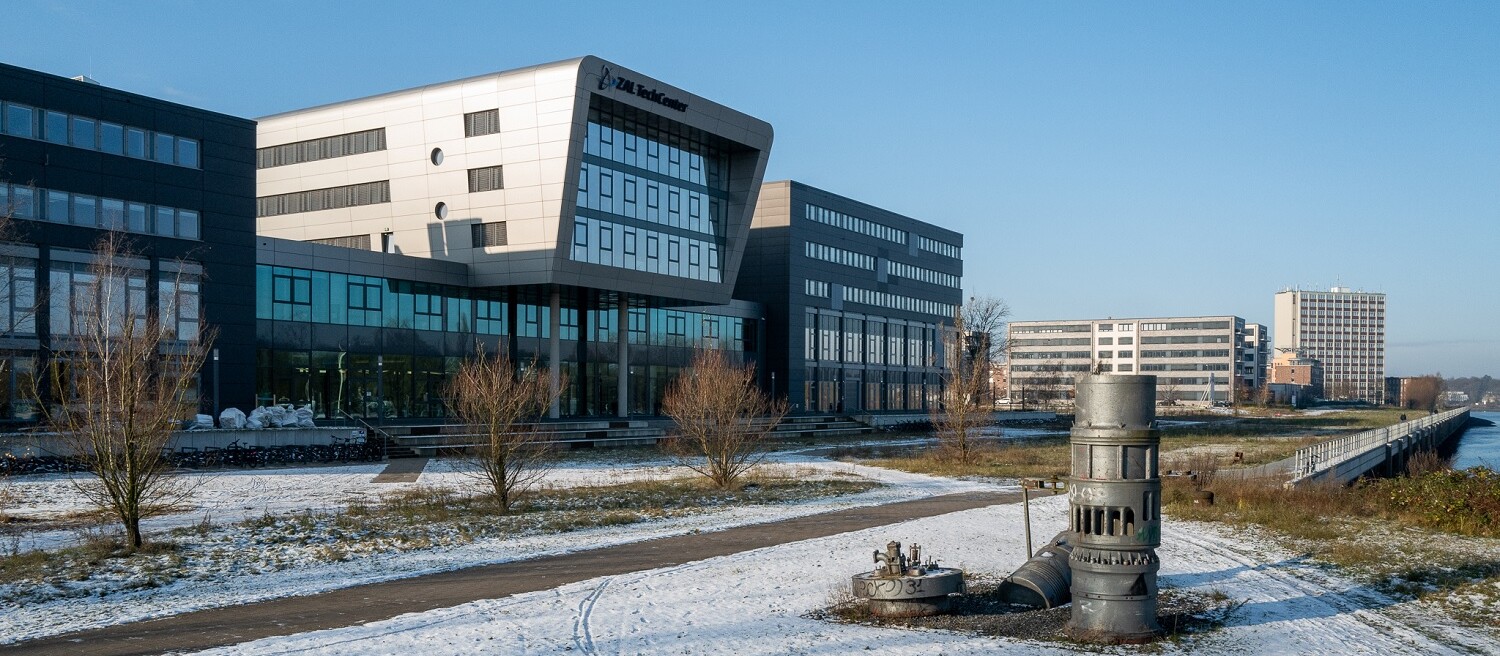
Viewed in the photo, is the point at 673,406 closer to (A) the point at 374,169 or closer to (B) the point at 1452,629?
(B) the point at 1452,629

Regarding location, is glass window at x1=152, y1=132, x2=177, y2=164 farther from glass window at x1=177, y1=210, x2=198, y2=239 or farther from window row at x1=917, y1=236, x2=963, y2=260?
window row at x1=917, y1=236, x2=963, y2=260

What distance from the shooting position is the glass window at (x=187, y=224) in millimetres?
44125

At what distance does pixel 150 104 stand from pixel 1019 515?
120 feet

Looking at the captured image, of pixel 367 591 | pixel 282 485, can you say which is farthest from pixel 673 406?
pixel 367 591

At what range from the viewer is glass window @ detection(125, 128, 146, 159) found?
42469 mm

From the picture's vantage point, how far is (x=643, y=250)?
6106 cm

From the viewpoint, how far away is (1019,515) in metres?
24.8

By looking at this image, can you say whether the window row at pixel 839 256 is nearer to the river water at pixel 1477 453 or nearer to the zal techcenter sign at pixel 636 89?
the zal techcenter sign at pixel 636 89

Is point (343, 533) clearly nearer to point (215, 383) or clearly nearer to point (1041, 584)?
point (1041, 584)

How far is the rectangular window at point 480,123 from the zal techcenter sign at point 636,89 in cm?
548

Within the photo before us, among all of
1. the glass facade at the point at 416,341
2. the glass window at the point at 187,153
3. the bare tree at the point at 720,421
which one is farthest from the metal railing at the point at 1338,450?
the glass window at the point at 187,153

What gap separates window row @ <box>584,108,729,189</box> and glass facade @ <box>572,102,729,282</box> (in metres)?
0.05

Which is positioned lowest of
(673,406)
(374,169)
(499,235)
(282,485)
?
(282,485)

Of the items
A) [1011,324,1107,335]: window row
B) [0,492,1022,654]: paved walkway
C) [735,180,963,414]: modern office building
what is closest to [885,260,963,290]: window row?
[735,180,963,414]: modern office building
